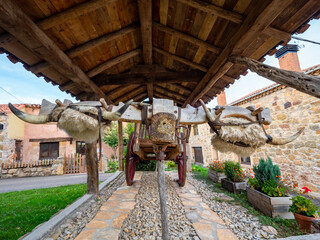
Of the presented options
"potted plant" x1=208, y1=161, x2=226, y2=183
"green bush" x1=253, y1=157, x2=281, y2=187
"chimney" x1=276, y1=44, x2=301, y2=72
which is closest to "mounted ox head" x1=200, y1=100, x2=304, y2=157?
"green bush" x1=253, y1=157, x2=281, y2=187

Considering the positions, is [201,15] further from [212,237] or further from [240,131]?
[212,237]

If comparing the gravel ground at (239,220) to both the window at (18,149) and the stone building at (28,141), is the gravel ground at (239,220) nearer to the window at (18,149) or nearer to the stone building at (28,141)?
the stone building at (28,141)

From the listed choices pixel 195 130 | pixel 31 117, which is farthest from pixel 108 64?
pixel 195 130

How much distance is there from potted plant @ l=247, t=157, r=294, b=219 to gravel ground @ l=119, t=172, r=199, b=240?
1521mm

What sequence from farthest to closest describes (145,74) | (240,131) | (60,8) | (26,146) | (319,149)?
(26,146)
(319,149)
(145,74)
(60,8)
(240,131)

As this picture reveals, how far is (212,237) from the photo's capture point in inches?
77.1

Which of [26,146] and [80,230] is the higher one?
[26,146]

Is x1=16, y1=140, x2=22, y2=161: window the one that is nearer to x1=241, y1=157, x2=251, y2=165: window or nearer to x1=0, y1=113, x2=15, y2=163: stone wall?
x1=0, y1=113, x2=15, y2=163: stone wall

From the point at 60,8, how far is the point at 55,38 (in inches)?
18.2

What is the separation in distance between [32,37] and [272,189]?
14.7 feet

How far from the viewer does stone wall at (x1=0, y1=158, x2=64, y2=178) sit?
8477 millimetres

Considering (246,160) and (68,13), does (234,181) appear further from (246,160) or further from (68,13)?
(68,13)

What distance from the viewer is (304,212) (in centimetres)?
233

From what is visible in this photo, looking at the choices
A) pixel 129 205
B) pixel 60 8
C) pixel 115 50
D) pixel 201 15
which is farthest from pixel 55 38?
pixel 129 205
